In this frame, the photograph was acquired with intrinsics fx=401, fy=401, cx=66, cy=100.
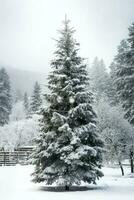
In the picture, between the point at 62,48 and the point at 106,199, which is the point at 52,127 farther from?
→ the point at 106,199

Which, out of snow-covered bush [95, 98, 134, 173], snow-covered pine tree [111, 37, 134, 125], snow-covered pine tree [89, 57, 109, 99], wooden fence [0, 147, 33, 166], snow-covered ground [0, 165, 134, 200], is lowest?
snow-covered ground [0, 165, 134, 200]

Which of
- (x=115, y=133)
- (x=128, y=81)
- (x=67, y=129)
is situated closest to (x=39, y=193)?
(x=67, y=129)

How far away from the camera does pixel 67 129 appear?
2252cm

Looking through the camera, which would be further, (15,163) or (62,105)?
(15,163)

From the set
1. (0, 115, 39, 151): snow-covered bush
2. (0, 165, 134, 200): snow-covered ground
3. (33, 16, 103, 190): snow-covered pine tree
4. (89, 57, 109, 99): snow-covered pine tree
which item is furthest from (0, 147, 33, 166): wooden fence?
Result: (89, 57, 109, 99): snow-covered pine tree

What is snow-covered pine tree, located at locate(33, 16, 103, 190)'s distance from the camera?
22547 millimetres

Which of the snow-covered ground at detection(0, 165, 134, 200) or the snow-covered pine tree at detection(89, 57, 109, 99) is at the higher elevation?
the snow-covered pine tree at detection(89, 57, 109, 99)

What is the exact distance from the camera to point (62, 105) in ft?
79.3

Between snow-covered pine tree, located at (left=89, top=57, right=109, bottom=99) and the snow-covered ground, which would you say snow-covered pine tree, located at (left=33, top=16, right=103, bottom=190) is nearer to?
the snow-covered ground

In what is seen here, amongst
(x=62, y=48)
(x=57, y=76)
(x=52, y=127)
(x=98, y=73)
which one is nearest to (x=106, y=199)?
(x=52, y=127)

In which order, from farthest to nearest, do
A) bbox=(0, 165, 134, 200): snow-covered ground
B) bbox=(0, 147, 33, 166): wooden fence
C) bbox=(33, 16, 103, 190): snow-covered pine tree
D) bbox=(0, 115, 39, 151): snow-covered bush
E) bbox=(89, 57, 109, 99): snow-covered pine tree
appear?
bbox=(89, 57, 109, 99): snow-covered pine tree → bbox=(0, 115, 39, 151): snow-covered bush → bbox=(0, 147, 33, 166): wooden fence → bbox=(33, 16, 103, 190): snow-covered pine tree → bbox=(0, 165, 134, 200): snow-covered ground

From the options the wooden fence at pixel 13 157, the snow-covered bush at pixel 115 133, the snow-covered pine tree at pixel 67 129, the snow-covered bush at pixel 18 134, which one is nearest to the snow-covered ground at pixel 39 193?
the snow-covered pine tree at pixel 67 129

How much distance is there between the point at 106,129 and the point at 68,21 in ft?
65.8

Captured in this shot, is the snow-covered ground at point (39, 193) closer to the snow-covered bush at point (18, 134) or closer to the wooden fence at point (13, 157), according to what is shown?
the wooden fence at point (13, 157)
